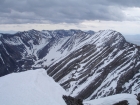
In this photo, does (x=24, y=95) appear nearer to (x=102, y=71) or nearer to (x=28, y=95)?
(x=28, y=95)

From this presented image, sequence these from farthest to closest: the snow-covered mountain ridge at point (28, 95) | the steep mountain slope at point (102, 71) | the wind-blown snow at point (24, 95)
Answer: the steep mountain slope at point (102, 71) → the snow-covered mountain ridge at point (28, 95) → the wind-blown snow at point (24, 95)

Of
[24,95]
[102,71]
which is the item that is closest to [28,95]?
[24,95]

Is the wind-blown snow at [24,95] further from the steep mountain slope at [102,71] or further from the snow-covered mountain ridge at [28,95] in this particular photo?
the steep mountain slope at [102,71]

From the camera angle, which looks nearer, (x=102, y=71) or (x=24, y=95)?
(x=24, y=95)

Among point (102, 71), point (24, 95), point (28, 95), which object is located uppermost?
point (28, 95)

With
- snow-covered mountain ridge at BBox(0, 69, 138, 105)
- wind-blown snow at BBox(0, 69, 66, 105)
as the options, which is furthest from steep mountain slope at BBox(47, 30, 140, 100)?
wind-blown snow at BBox(0, 69, 66, 105)

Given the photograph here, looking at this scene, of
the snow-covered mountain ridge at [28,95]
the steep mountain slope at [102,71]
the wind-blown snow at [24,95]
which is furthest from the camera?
the steep mountain slope at [102,71]

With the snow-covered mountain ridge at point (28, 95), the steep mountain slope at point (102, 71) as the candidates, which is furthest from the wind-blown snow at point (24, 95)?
the steep mountain slope at point (102, 71)

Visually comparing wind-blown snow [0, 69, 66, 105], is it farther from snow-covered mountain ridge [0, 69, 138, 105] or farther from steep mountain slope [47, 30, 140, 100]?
steep mountain slope [47, 30, 140, 100]
